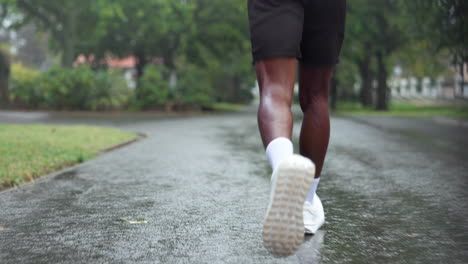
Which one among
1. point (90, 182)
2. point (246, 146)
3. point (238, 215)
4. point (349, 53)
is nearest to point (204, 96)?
point (349, 53)

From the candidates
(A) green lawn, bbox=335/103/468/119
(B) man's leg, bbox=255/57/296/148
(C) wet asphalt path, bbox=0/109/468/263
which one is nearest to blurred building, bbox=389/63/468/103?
(A) green lawn, bbox=335/103/468/119

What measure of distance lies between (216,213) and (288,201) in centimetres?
150

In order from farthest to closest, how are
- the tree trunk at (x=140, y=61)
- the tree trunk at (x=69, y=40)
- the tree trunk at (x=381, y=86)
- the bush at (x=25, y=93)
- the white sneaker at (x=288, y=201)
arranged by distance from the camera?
the tree trunk at (x=140, y=61)
the tree trunk at (x=381, y=86)
the tree trunk at (x=69, y=40)
the bush at (x=25, y=93)
the white sneaker at (x=288, y=201)

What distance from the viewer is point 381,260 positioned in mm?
2604

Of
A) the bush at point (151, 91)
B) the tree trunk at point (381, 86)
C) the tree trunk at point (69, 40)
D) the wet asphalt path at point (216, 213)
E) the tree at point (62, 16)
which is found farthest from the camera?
the tree trunk at point (381, 86)

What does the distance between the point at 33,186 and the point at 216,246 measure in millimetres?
2606

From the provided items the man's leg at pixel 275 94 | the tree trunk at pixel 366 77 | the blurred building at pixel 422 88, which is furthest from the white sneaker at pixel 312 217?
the blurred building at pixel 422 88

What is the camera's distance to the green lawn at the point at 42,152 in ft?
17.6

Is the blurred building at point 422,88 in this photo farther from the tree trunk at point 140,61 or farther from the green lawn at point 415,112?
the tree trunk at point 140,61

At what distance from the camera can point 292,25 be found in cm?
257

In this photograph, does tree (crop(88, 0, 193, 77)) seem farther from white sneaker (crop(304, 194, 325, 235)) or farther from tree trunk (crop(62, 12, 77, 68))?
white sneaker (crop(304, 194, 325, 235))

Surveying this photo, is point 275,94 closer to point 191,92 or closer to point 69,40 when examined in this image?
point 191,92

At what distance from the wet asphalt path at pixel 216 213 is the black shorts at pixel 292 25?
3.21ft

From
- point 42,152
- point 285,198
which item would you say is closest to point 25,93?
point 42,152
